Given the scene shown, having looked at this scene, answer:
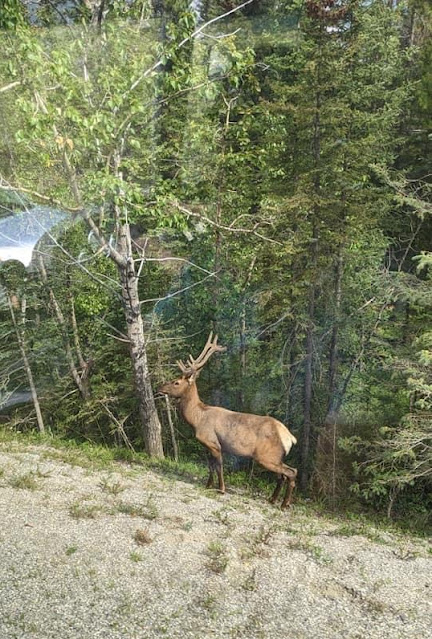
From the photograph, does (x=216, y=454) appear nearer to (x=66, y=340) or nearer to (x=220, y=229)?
(x=220, y=229)

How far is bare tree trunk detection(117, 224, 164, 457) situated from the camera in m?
9.65

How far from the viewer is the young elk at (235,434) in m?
7.46

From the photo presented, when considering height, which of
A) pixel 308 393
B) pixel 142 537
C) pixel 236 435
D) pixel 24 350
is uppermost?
pixel 142 537

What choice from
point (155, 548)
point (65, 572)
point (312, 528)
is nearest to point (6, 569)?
point (65, 572)

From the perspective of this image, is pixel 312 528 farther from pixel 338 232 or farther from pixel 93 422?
pixel 93 422

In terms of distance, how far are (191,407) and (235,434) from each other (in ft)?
2.47

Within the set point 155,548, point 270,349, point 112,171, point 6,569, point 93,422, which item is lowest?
point 93,422

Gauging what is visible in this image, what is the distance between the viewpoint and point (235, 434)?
763 cm

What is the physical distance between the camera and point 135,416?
12.5 m

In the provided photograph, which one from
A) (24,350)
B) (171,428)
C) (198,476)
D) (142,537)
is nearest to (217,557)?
(142,537)

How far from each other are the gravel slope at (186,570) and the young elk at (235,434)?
584 millimetres

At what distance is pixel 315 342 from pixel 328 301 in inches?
33.0

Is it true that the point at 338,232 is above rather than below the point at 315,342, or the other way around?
above

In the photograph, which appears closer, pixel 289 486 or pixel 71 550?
pixel 71 550
